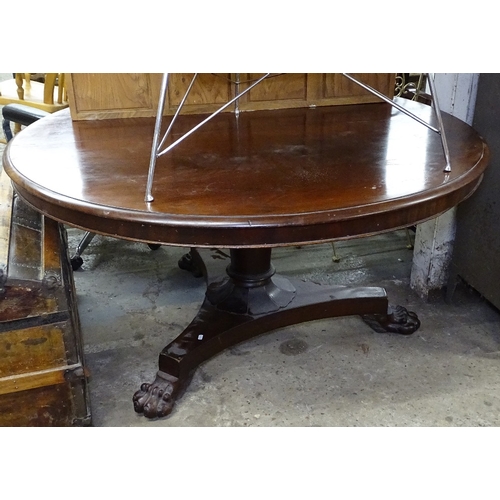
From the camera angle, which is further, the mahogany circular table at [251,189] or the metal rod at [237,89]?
the metal rod at [237,89]

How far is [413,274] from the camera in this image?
7.78 ft

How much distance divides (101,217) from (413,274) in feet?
5.33

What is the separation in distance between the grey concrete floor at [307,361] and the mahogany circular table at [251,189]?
113 mm

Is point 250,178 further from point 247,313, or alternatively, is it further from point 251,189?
point 247,313

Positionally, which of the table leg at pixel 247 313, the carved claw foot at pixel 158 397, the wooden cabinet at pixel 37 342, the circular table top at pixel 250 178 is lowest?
the carved claw foot at pixel 158 397

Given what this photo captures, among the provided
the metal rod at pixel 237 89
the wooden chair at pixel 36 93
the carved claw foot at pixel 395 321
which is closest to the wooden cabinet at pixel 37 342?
the metal rod at pixel 237 89

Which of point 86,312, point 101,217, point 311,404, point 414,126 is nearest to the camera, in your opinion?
point 101,217

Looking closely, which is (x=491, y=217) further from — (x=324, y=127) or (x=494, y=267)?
(x=324, y=127)

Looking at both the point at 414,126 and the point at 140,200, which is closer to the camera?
the point at 140,200

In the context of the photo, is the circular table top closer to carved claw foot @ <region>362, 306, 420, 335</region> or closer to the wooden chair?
carved claw foot @ <region>362, 306, 420, 335</region>

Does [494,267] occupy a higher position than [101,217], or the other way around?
[101,217]

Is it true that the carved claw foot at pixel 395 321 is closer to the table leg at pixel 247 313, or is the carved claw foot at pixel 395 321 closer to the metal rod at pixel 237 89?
the table leg at pixel 247 313

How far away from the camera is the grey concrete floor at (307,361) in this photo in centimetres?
172

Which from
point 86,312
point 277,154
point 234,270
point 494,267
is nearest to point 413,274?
point 494,267
